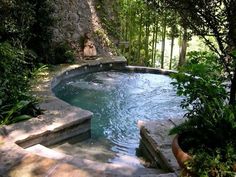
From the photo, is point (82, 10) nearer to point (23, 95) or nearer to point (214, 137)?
point (23, 95)

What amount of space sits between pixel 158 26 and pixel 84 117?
31.1 feet

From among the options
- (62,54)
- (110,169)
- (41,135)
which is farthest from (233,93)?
(62,54)

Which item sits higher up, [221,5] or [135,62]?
[221,5]

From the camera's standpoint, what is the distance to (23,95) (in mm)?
5090

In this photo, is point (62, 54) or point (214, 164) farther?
point (62, 54)

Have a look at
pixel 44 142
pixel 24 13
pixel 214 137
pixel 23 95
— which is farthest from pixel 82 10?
pixel 214 137

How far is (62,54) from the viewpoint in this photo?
968 cm

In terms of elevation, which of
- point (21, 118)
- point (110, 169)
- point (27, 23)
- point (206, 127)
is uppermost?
point (27, 23)

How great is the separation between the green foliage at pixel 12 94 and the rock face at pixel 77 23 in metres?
4.39

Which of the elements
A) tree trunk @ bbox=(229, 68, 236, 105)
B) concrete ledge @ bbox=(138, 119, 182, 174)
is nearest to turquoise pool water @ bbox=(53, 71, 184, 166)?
concrete ledge @ bbox=(138, 119, 182, 174)

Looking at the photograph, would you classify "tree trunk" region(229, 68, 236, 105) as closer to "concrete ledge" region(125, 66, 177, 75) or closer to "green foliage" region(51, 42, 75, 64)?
"green foliage" region(51, 42, 75, 64)

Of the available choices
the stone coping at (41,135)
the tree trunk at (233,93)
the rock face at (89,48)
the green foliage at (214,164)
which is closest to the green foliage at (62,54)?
the rock face at (89,48)

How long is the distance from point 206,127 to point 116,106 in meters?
3.83

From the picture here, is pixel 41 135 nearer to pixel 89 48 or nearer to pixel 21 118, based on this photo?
pixel 21 118
